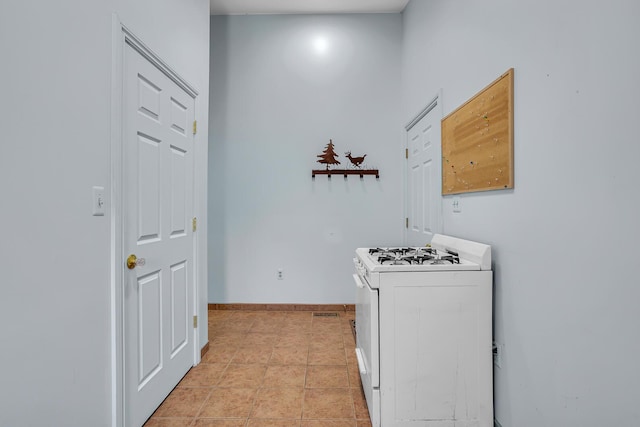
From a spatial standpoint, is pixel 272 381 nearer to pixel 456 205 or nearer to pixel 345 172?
pixel 456 205

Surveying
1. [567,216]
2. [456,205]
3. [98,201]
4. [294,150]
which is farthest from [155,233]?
[294,150]

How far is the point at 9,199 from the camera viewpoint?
1.02 m

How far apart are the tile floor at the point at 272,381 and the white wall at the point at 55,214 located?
24.1 inches

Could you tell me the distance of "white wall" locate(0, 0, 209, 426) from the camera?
1.03m

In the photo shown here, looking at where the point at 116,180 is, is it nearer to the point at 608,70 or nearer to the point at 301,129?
the point at 608,70

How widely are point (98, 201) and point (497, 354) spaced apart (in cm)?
200

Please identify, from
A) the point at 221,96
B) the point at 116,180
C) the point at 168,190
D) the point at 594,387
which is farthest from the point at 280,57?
the point at 594,387

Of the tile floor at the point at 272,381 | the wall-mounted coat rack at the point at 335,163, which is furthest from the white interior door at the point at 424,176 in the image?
the tile floor at the point at 272,381

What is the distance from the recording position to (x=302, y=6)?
11.6 ft

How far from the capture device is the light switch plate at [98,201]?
4.52 feet

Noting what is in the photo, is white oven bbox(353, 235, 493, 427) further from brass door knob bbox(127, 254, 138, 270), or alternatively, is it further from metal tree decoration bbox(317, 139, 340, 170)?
metal tree decoration bbox(317, 139, 340, 170)

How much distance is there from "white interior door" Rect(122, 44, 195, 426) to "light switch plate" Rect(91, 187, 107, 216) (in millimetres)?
174

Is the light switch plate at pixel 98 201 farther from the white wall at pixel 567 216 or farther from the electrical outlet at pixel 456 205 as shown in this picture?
the electrical outlet at pixel 456 205

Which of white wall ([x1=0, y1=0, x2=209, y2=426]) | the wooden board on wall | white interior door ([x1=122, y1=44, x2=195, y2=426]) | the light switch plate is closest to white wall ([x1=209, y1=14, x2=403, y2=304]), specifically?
white interior door ([x1=122, y1=44, x2=195, y2=426])
